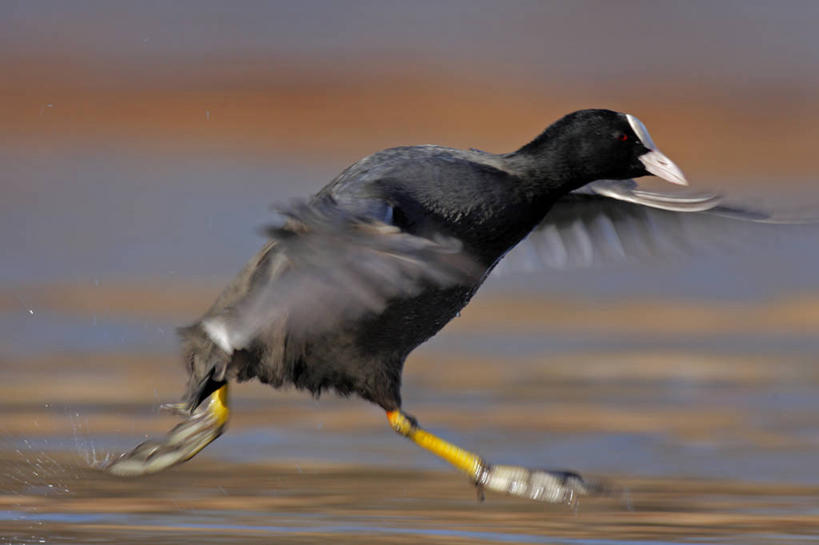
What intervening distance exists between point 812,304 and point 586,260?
5.07m

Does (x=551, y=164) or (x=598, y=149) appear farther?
(x=598, y=149)

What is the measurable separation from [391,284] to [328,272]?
20 cm

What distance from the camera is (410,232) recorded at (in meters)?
5.63

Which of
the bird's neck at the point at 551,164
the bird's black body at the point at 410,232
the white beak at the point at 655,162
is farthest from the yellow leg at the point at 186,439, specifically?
the white beak at the point at 655,162

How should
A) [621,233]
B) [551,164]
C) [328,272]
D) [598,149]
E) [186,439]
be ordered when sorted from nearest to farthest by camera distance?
1. [328,272]
2. [551,164]
3. [598,149]
4. [186,439]
5. [621,233]

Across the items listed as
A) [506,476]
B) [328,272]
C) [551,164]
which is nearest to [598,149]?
[551,164]

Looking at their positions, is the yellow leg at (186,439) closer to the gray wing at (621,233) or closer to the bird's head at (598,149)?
the gray wing at (621,233)

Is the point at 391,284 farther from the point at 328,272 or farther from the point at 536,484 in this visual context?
the point at 536,484

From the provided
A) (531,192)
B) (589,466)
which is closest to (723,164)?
(589,466)

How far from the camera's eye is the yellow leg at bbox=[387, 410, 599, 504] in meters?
6.03

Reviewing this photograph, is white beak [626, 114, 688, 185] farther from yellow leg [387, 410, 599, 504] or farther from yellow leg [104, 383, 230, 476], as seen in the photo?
yellow leg [104, 383, 230, 476]

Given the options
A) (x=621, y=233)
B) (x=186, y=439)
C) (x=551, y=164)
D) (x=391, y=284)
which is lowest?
(x=186, y=439)

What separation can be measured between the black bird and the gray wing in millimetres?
474

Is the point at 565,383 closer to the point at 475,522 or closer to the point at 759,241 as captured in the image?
the point at 759,241
